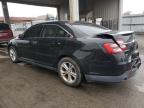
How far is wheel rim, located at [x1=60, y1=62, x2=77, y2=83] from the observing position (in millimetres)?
3823

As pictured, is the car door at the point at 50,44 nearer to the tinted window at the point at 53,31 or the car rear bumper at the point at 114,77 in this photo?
the tinted window at the point at 53,31

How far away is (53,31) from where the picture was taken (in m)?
4.38

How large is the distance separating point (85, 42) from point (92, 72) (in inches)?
25.7

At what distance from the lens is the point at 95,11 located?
16.3m

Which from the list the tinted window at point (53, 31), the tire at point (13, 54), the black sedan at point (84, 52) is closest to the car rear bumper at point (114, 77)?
the black sedan at point (84, 52)

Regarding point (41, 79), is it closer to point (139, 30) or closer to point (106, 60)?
point (106, 60)

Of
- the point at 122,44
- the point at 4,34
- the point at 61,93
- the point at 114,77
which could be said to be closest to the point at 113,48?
the point at 122,44

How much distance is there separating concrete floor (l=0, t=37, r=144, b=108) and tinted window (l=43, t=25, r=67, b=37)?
1196 mm

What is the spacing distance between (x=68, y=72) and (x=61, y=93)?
0.58 m

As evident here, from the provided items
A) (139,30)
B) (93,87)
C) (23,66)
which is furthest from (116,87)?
(139,30)

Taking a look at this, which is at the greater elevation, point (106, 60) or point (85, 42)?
point (85, 42)

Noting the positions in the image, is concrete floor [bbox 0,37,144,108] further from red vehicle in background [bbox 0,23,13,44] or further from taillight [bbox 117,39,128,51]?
red vehicle in background [bbox 0,23,13,44]

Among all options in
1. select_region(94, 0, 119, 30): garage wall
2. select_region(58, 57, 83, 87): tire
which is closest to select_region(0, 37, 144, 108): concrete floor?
select_region(58, 57, 83, 87): tire

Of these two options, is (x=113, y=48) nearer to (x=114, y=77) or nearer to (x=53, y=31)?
(x=114, y=77)
